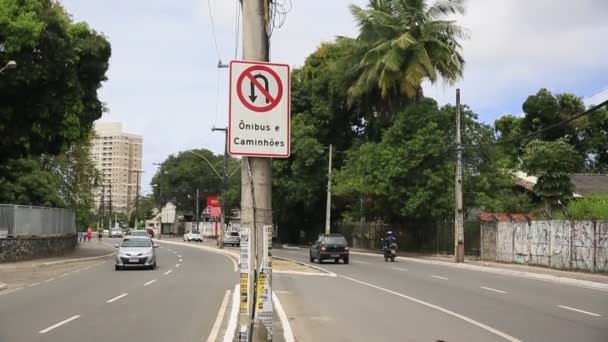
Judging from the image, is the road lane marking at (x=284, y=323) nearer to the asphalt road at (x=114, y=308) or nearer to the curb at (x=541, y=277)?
the asphalt road at (x=114, y=308)

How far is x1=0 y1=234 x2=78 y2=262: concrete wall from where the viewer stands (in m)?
31.3

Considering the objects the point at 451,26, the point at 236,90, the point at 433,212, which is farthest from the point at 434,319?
the point at 451,26

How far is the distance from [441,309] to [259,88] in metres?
9.53

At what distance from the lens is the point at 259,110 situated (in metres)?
6.65

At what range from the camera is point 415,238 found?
46969 mm

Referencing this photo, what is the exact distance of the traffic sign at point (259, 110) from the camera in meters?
6.59

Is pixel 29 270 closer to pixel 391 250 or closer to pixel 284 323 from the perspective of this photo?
pixel 391 250

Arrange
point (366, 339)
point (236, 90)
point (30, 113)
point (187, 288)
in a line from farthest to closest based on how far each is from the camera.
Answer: point (30, 113) → point (187, 288) → point (366, 339) → point (236, 90)

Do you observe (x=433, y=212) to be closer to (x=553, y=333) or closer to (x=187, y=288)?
(x=187, y=288)

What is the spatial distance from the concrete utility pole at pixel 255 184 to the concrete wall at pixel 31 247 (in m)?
27.7

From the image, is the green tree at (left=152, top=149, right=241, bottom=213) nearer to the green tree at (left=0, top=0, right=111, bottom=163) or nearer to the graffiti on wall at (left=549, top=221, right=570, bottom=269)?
the green tree at (left=0, top=0, right=111, bottom=163)

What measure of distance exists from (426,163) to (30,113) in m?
23.3

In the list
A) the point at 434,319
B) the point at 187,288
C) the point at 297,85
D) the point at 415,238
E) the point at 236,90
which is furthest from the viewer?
the point at 297,85

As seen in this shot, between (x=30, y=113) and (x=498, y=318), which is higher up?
(x=30, y=113)
